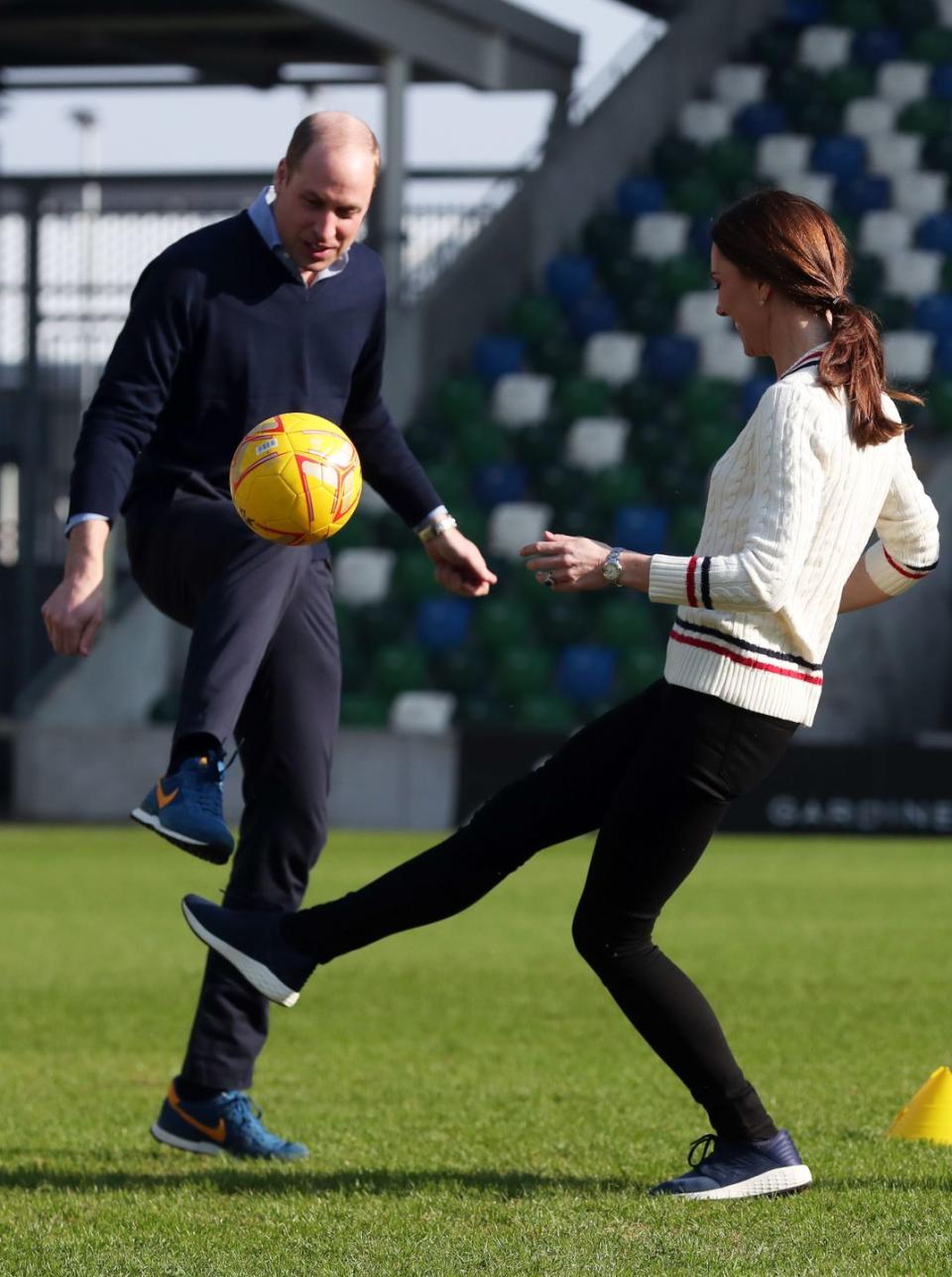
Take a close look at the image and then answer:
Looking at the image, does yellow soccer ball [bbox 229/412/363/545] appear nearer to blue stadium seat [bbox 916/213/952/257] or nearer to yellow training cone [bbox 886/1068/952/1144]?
yellow training cone [bbox 886/1068/952/1144]

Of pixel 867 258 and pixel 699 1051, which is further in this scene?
pixel 867 258

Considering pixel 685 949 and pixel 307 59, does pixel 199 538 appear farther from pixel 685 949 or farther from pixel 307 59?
pixel 307 59

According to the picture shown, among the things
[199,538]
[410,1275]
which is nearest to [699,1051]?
[410,1275]

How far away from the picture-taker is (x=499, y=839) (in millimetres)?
4648

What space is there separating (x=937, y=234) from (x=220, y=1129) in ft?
62.0

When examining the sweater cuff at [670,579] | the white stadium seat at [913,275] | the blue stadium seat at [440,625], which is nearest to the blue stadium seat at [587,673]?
the blue stadium seat at [440,625]

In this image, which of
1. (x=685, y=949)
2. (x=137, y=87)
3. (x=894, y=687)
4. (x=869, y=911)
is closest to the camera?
(x=685, y=949)

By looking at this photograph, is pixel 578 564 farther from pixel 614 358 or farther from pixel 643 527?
pixel 614 358

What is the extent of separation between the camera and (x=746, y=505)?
4.40 m

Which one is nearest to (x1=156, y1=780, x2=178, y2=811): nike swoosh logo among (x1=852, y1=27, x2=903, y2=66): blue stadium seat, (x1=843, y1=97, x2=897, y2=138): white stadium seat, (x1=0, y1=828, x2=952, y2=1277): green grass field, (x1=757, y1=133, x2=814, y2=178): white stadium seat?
(x1=0, y1=828, x2=952, y2=1277): green grass field

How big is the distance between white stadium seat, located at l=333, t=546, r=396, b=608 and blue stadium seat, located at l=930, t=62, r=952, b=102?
353 inches

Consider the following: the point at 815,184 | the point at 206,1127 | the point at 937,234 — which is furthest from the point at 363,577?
the point at 206,1127

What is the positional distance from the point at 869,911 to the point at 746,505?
7.56 m

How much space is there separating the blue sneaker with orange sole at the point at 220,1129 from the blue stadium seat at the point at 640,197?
19.6 metres
